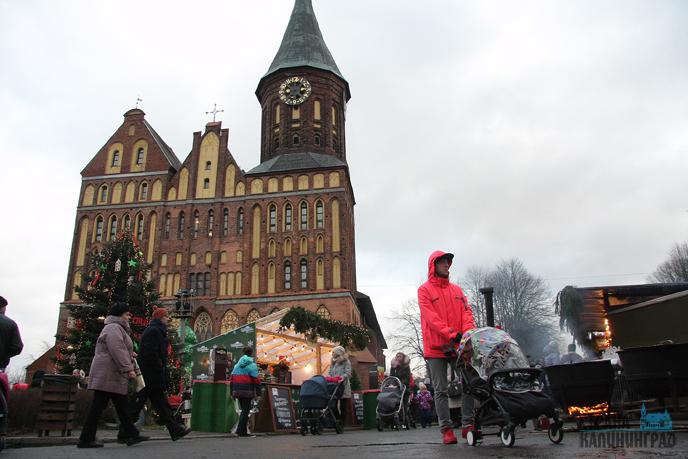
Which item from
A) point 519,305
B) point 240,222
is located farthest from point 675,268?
point 240,222

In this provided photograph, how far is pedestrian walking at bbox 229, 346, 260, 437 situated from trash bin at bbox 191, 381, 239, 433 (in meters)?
1.27

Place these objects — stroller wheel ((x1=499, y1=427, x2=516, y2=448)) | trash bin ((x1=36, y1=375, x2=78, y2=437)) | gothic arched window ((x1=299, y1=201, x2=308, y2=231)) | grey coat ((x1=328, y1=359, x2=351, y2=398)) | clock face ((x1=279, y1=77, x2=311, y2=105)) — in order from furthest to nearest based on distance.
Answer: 1. clock face ((x1=279, y1=77, x2=311, y2=105))
2. gothic arched window ((x1=299, y1=201, x2=308, y2=231))
3. grey coat ((x1=328, y1=359, x2=351, y2=398))
4. trash bin ((x1=36, y1=375, x2=78, y2=437))
5. stroller wheel ((x1=499, y1=427, x2=516, y2=448))

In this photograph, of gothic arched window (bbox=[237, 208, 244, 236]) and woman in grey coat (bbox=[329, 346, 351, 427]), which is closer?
woman in grey coat (bbox=[329, 346, 351, 427])

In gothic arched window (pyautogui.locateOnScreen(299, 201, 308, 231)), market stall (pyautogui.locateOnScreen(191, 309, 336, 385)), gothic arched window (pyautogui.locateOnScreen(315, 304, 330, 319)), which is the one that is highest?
gothic arched window (pyautogui.locateOnScreen(299, 201, 308, 231))

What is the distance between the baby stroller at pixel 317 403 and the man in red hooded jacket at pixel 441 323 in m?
4.86

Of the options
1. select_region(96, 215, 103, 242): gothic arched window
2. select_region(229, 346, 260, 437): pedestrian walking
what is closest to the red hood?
select_region(229, 346, 260, 437): pedestrian walking

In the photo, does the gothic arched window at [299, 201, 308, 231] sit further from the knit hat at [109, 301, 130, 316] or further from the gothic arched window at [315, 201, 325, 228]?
the knit hat at [109, 301, 130, 316]

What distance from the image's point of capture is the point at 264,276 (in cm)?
3569

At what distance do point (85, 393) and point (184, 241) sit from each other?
91.1 ft

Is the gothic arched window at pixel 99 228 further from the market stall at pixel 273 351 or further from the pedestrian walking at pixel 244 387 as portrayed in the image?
the pedestrian walking at pixel 244 387

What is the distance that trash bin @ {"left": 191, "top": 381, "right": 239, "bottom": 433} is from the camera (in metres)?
10.6

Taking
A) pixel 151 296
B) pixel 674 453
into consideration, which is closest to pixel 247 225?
pixel 151 296

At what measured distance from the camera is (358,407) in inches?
546

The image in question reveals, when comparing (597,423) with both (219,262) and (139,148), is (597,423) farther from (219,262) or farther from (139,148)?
(139,148)
